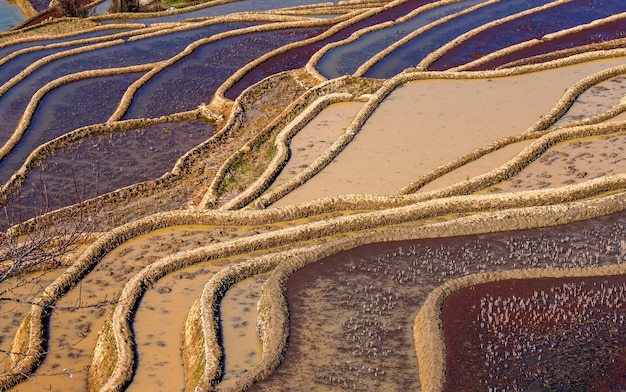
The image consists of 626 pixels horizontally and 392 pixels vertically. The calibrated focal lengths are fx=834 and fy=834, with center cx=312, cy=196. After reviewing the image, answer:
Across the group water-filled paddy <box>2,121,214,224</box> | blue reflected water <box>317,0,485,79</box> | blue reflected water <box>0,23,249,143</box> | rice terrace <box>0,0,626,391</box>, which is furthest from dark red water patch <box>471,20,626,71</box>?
blue reflected water <box>0,23,249,143</box>

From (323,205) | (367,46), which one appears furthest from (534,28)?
(323,205)

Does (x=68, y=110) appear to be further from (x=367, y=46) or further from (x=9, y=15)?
(x=9, y=15)

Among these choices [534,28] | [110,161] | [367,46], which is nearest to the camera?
[110,161]

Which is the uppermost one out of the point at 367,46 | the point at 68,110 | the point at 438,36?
the point at 68,110

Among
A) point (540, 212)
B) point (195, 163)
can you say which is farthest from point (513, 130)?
point (195, 163)

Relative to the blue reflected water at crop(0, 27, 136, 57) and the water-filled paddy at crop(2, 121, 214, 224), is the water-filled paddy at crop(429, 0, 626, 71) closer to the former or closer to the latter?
the water-filled paddy at crop(2, 121, 214, 224)

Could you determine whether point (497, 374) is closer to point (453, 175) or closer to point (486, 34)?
point (453, 175)
